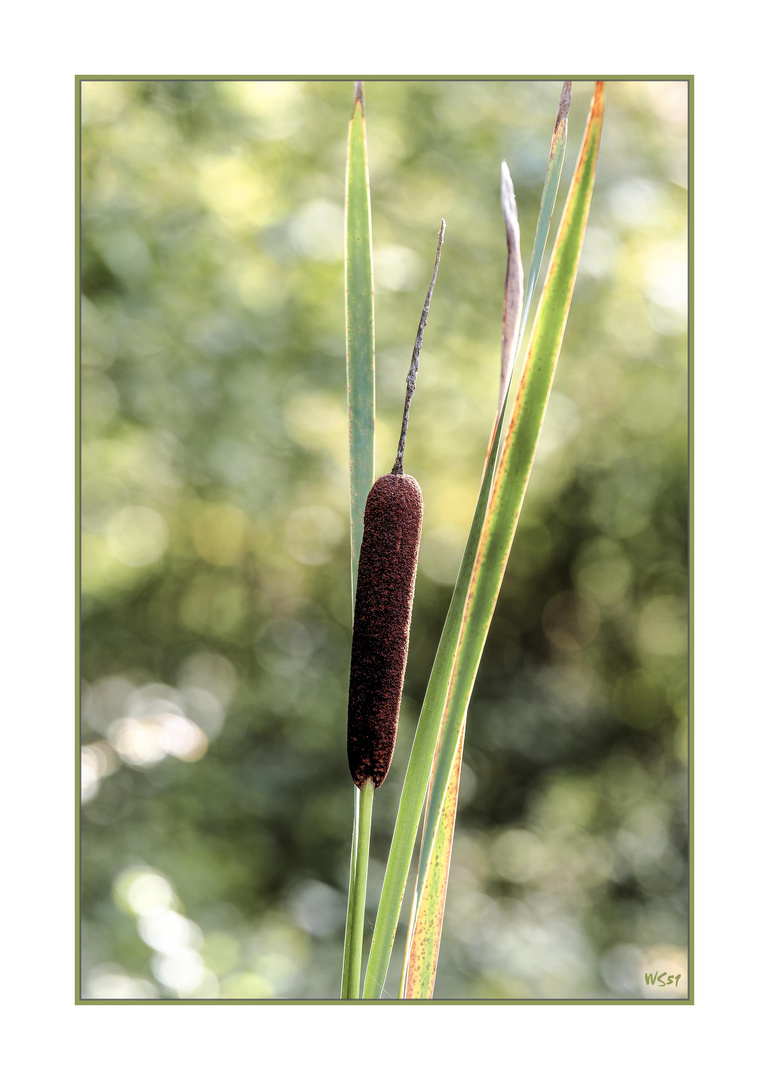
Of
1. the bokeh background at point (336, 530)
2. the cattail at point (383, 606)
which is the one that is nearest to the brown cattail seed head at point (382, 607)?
the cattail at point (383, 606)

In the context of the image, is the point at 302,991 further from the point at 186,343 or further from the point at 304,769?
the point at 186,343

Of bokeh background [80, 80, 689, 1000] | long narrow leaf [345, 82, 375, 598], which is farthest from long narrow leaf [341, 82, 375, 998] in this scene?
bokeh background [80, 80, 689, 1000]

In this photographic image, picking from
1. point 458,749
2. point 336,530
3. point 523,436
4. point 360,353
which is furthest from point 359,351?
point 336,530

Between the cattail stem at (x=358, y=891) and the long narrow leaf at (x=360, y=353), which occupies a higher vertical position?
the long narrow leaf at (x=360, y=353)

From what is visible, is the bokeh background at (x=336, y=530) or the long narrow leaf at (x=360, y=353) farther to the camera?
the bokeh background at (x=336, y=530)

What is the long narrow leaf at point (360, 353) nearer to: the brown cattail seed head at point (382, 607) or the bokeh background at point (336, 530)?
the brown cattail seed head at point (382, 607)

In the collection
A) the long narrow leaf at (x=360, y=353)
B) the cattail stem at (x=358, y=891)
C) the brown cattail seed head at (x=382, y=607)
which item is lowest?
the cattail stem at (x=358, y=891)
